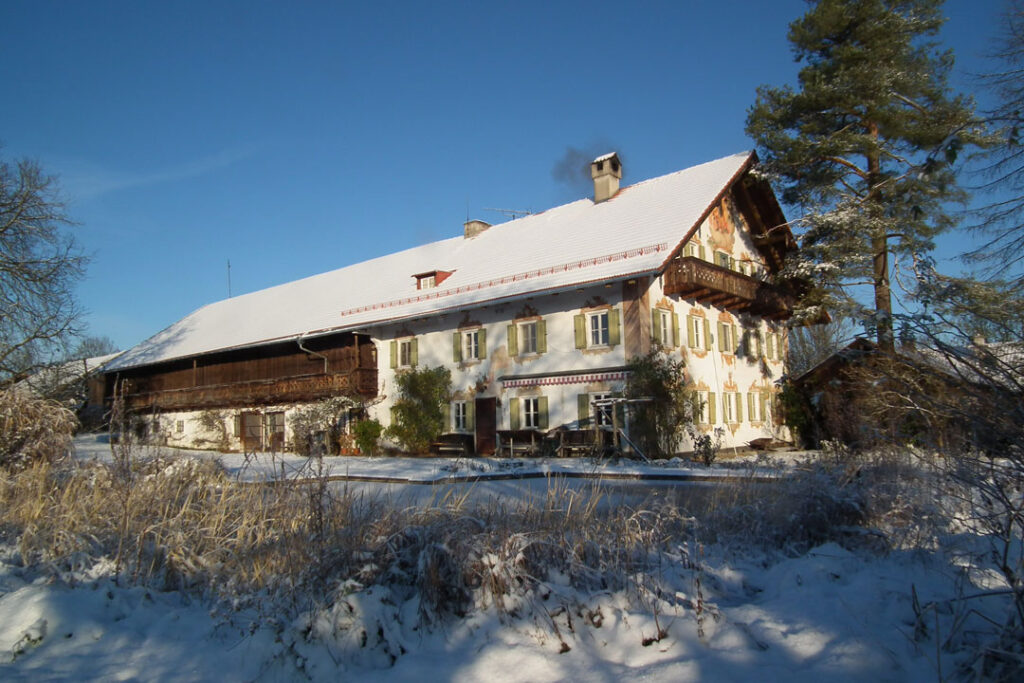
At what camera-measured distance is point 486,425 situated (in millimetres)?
25484

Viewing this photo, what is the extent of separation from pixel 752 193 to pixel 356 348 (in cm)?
1549

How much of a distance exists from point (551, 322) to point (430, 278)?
7226mm

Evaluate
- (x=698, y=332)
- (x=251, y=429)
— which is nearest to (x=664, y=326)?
(x=698, y=332)

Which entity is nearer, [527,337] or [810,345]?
[527,337]

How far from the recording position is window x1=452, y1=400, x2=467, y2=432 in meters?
26.4

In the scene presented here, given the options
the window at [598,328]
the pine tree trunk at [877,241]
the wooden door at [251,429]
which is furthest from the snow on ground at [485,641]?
the wooden door at [251,429]

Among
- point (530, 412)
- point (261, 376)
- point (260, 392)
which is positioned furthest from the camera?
point (261, 376)

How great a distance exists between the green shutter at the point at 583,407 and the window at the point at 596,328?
60.2 inches

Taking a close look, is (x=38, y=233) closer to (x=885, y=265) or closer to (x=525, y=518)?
(x=525, y=518)

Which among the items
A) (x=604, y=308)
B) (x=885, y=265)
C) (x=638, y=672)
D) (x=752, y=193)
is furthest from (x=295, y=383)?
(x=638, y=672)

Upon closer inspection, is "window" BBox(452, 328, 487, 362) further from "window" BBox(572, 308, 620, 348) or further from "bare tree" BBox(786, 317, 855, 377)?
"bare tree" BBox(786, 317, 855, 377)

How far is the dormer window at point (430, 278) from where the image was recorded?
2933 cm

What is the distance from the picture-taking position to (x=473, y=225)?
1355 inches

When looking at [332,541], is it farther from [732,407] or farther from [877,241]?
[877,241]
